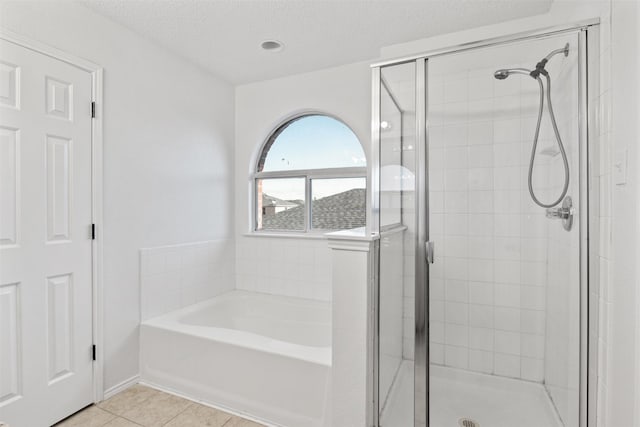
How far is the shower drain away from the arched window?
1.59 m

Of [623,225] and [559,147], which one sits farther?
[559,147]

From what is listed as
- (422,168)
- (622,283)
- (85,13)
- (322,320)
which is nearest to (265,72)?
(85,13)

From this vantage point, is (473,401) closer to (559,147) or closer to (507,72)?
(559,147)

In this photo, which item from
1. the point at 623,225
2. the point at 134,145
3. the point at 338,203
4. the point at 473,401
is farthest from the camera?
the point at 338,203

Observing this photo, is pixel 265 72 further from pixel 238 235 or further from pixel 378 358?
pixel 378 358

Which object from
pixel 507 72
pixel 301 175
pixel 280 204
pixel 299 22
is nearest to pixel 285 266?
pixel 280 204

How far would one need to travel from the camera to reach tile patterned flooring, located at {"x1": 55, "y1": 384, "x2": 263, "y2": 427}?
1.87m

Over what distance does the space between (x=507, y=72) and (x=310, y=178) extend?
69.9 inches

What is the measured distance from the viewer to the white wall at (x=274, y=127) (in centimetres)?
278

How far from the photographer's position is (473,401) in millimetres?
1850

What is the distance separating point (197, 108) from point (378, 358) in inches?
94.3

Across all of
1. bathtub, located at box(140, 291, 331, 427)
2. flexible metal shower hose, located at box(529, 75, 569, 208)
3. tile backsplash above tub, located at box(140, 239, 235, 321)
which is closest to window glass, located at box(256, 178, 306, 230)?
tile backsplash above tub, located at box(140, 239, 235, 321)

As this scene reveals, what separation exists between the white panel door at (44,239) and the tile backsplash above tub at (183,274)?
0.42 metres

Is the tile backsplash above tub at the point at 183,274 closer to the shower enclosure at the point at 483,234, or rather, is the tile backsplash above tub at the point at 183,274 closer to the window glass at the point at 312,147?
the window glass at the point at 312,147
